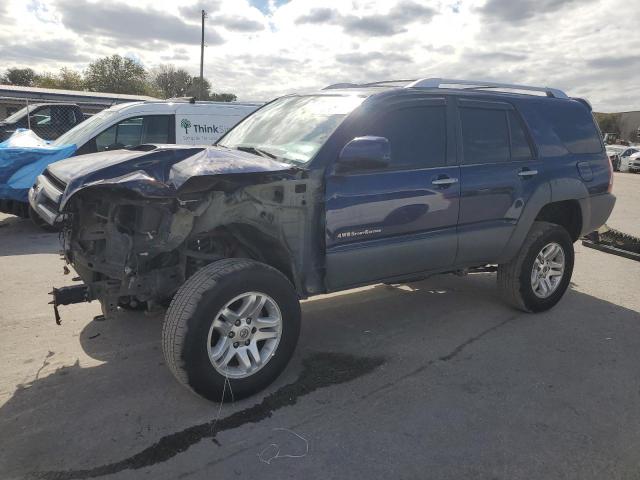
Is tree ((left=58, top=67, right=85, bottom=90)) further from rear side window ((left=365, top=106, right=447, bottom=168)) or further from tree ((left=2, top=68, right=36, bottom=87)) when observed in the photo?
rear side window ((left=365, top=106, right=447, bottom=168))

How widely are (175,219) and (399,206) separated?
5.24 feet

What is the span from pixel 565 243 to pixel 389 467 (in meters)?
3.26

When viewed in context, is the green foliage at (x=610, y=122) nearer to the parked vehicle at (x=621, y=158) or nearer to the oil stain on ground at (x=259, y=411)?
the parked vehicle at (x=621, y=158)

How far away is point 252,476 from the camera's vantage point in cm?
258

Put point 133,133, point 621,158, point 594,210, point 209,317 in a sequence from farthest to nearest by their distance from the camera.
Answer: point 621,158 < point 133,133 < point 594,210 < point 209,317

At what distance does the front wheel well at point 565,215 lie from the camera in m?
5.09

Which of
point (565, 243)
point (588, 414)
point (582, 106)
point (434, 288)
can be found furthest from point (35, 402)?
point (582, 106)

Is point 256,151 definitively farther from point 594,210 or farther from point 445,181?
point 594,210

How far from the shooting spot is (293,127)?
159 inches

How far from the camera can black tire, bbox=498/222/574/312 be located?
15.6ft

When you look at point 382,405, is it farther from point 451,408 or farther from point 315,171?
point 315,171

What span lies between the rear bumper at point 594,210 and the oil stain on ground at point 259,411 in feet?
8.96

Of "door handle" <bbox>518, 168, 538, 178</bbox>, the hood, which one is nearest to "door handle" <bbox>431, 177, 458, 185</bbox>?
"door handle" <bbox>518, 168, 538, 178</bbox>

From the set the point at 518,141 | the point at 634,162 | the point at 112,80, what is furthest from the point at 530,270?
the point at 112,80
